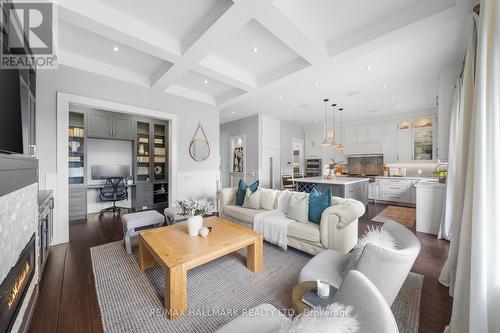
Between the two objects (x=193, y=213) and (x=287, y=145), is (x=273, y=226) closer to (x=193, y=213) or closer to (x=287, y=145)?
(x=193, y=213)

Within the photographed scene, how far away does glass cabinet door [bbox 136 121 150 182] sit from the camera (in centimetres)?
523

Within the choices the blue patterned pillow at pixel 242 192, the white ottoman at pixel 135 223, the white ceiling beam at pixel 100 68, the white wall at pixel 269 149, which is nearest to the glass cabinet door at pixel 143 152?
the white ceiling beam at pixel 100 68

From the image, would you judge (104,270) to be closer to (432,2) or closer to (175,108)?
(175,108)

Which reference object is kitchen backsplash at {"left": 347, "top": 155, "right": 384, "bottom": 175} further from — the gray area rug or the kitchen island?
the gray area rug

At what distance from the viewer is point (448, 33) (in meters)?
2.38

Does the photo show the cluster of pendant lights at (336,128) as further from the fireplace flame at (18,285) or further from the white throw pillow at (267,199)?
the fireplace flame at (18,285)

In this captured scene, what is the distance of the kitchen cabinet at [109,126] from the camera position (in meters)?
4.44

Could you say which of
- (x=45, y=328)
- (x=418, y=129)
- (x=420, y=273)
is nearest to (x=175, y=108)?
(x=45, y=328)

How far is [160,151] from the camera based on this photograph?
558 centimetres

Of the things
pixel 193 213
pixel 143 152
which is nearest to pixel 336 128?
pixel 143 152

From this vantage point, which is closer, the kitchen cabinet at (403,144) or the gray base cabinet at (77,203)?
the gray base cabinet at (77,203)

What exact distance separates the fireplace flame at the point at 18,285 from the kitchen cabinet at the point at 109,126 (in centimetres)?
392

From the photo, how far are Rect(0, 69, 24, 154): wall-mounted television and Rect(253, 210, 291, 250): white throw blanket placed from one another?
254 centimetres

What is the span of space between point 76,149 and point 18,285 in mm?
4248
